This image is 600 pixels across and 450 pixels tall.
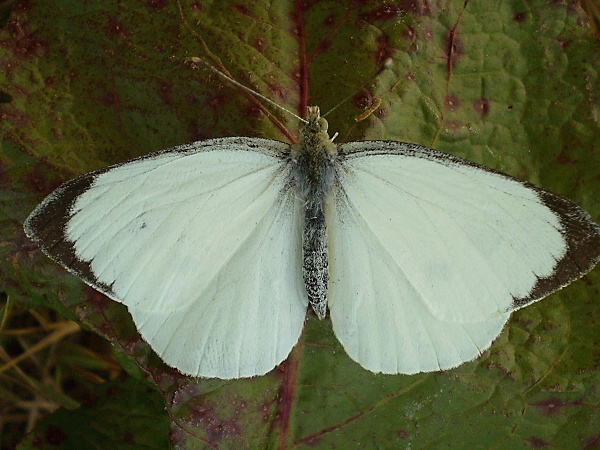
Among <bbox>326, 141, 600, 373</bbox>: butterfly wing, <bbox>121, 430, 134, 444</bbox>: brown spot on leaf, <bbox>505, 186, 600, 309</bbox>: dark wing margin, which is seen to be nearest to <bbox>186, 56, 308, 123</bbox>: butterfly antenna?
<bbox>326, 141, 600, 373</bbox>: butterfly wing

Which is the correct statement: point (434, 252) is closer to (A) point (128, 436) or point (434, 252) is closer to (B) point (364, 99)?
(B) point (364, 99)

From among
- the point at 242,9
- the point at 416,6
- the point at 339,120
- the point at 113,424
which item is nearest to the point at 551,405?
the point at 339,120

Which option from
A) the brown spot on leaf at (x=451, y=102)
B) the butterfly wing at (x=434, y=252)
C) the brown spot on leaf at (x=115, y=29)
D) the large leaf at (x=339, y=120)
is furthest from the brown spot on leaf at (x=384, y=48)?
the brown spot on leaf at (x=115, y=29)

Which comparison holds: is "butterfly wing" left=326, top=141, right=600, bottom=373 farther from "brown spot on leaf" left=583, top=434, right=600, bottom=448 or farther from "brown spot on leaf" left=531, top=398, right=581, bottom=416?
"brown spot on leaf" left=583, top=434, right=600, bottom=448

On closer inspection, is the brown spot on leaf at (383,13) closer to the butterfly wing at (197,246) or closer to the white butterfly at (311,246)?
the white butterfly at (311,246)

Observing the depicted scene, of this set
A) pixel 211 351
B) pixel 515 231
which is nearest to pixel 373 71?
pixel 515 231

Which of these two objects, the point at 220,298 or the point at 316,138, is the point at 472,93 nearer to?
the point at 316,138
